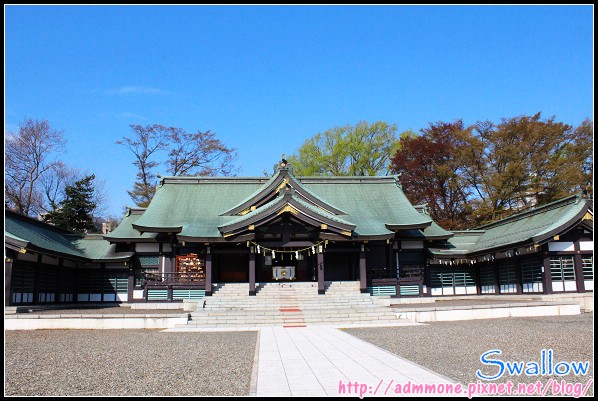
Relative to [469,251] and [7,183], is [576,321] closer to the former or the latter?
Answer: [469,251]

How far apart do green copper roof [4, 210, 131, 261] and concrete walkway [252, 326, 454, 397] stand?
15.1 metres

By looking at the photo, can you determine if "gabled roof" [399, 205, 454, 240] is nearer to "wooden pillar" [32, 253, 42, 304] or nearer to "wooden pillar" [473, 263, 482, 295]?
"wooden pillar" [473, 263, 482, 295]

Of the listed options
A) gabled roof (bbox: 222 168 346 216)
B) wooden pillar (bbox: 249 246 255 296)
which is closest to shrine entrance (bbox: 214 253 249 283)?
gabled roof (bbox: 222 168 346 216)

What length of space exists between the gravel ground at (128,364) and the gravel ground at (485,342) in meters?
3.66

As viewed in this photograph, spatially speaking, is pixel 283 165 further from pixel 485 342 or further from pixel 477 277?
pixel 485 342

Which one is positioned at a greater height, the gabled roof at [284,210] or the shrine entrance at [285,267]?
the gabled roof at [284,210]

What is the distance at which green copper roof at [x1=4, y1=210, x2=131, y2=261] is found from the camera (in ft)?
77.6

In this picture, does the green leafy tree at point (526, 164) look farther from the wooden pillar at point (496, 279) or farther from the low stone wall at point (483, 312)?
the low stone wall at point (483, 312)

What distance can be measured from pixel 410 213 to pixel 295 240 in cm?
789

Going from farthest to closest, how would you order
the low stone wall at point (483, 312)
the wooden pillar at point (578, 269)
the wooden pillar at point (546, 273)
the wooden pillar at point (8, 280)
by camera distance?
the wooden pillar at point (578, 269) < the wooden pillar at point (546, 273) < the wooden pillar at point (8, 280) < the low stone wall at point (483, 312)

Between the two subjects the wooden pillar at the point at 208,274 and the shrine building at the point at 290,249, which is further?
the wooden pillar at the point at 208,274

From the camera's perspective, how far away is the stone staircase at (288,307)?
19.7 m

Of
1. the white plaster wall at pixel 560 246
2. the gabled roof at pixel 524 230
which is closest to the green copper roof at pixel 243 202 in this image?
the gabled roof at pixel 524 230

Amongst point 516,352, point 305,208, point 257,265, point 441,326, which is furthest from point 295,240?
point 516,352
